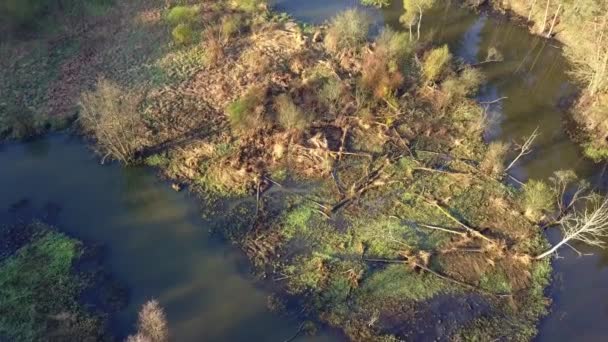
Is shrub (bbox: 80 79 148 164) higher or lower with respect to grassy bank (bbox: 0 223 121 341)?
higher

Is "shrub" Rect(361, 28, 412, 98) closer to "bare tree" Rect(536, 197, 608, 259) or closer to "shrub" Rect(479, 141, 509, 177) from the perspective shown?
"shrub" Rect(479, 141, 509, 177)

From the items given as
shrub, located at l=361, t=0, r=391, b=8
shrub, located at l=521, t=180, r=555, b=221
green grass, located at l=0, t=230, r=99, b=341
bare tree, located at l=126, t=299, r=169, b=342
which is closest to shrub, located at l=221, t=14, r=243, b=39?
shrub, located at l=361, t=0, r=391, b=8

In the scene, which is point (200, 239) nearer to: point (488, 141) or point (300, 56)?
point (300, 56)

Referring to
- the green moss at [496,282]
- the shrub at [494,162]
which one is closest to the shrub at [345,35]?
the shrub at [494,162]

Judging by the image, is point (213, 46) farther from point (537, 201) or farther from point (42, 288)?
point (537, 201)

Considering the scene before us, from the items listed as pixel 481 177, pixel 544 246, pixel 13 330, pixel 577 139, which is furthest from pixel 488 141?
pixel 13 330

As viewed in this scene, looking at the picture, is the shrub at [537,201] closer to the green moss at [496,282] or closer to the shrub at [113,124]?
the green moss at [496,282]
